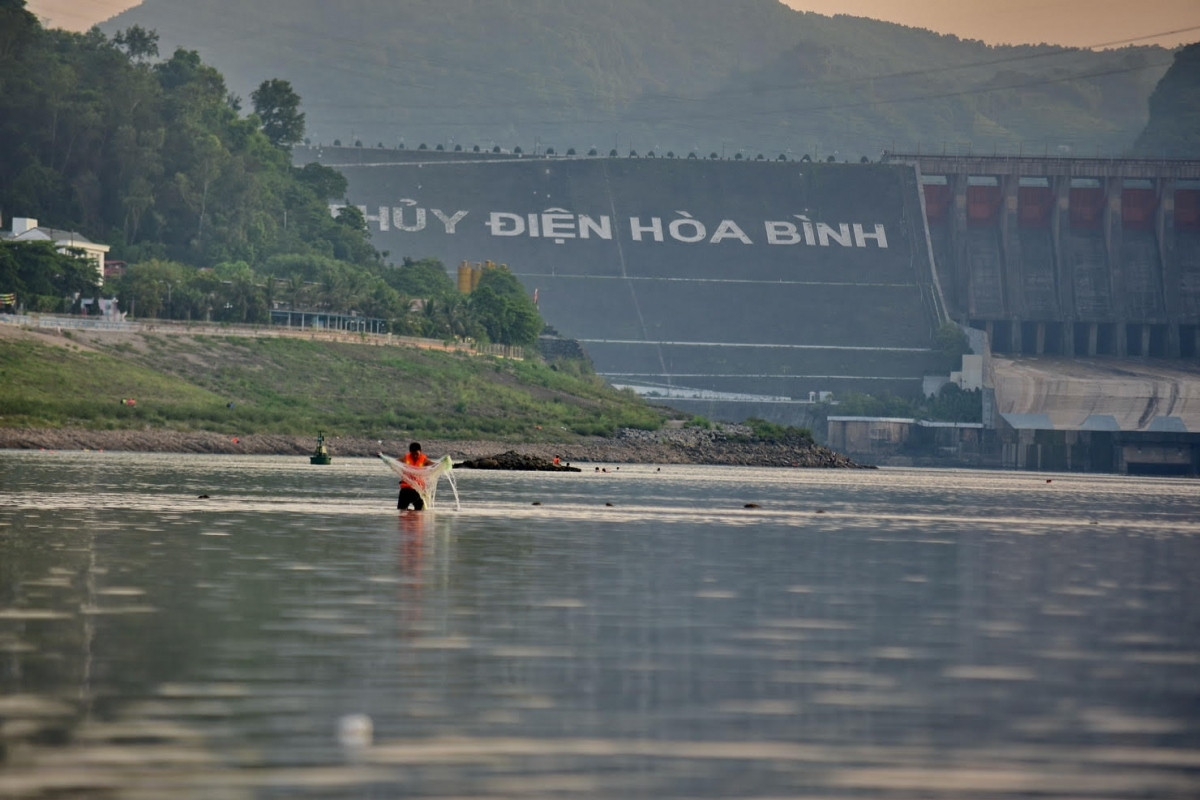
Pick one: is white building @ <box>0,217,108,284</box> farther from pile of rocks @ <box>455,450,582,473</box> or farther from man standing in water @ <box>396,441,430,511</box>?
man standing in water @ <box>396,441,430,511</box>

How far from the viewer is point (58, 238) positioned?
6585 inches

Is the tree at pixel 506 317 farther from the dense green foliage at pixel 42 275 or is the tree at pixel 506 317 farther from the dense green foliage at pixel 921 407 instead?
the dense green foliage at pixel 42 275

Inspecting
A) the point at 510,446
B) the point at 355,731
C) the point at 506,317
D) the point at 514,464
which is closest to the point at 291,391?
the point at 510,446

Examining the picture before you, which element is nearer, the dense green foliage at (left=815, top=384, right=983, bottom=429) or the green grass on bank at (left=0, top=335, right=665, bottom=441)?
the green grass on bank at (left=0, top=335, right=665, bottom=441)

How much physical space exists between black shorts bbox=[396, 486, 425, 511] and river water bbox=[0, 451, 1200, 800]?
227 inches

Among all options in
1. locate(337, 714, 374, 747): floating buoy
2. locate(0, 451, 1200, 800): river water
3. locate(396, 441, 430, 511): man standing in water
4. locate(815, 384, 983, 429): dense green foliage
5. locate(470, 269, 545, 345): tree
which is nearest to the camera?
locate(0, 451, 1200, 800): river water

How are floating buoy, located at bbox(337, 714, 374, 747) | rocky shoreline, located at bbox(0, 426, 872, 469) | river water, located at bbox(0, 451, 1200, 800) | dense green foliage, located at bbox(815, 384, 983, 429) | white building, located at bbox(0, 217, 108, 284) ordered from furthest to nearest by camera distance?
1. dense green foliage, located at bbox(815, 384, 983, 429)
2. white building, located at bbox(0, 217, 108, 284)
3. rocky shoreline, located at bbox(0, 426, 872, 469)
4. floating buoy, located at bbox(337, 714, 374, 747)
5. river water, located at bbox(0, 451, 1200, 800)

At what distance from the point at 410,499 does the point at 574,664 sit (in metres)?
30.5

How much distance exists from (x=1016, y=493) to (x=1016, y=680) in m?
75.2

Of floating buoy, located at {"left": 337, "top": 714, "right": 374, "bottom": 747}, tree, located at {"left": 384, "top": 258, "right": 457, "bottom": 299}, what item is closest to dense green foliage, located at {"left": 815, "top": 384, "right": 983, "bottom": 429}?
tree, located at {"left": 384, "top": 258, "right": 457, "bottom": 299}

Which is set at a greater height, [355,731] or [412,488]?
[355,731]

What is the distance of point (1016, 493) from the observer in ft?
306

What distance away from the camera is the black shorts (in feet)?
164

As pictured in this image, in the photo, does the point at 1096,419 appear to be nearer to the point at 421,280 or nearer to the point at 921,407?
the point at 921,407
